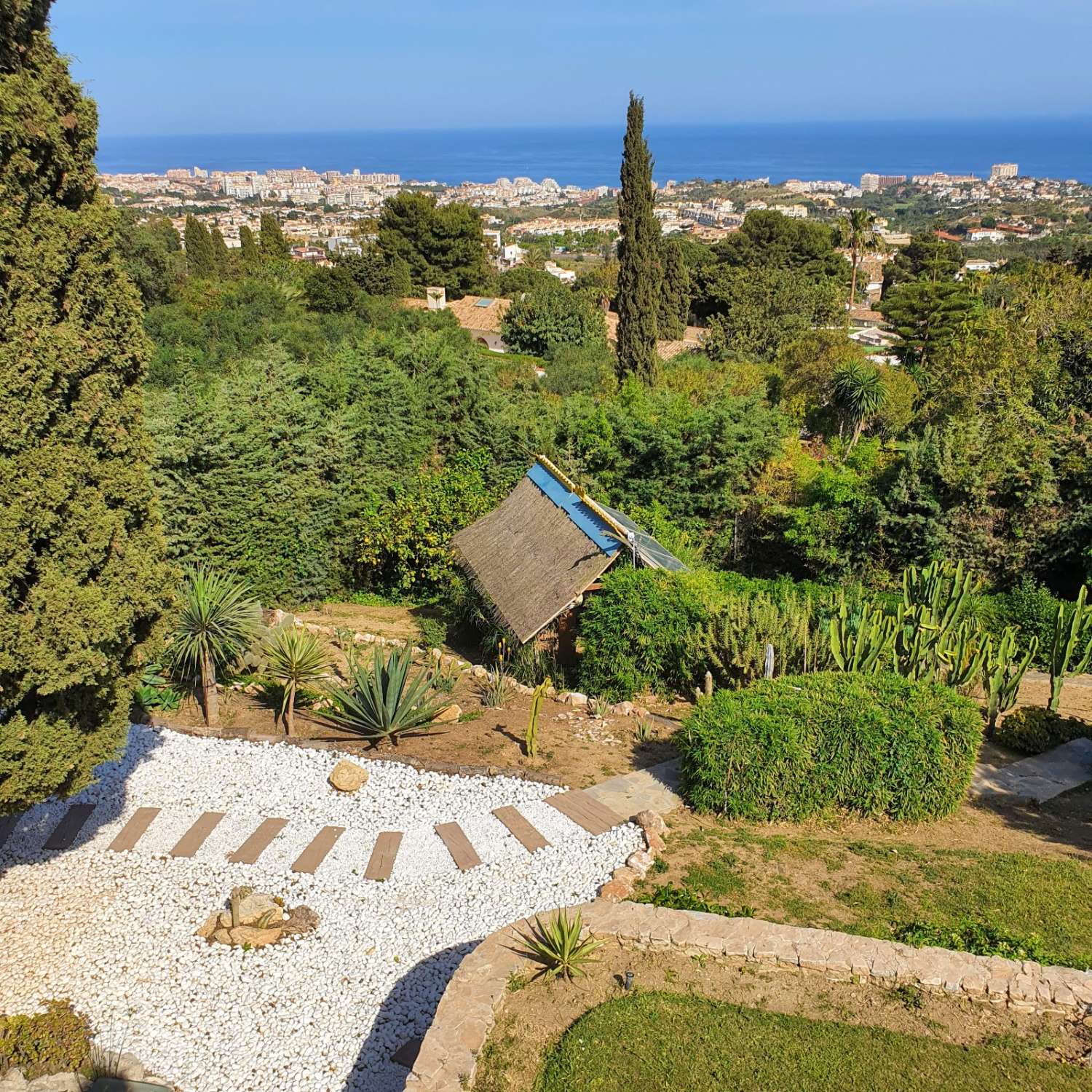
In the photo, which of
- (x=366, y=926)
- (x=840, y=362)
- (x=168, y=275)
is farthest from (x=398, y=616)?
(x=168, y=275)

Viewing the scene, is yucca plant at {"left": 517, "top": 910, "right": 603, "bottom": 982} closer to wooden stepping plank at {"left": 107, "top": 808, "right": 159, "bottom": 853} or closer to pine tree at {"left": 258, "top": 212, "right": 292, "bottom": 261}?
wooden stepping plank at {"left": 107, "top": 808, "right": 159, "bottom": 853}

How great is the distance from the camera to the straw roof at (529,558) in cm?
1197

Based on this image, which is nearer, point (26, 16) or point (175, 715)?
point (26, 16)

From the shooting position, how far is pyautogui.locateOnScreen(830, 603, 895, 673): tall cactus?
10266 millimetres

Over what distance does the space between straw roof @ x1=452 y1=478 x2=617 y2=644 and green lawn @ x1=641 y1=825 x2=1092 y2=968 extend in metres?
4.38

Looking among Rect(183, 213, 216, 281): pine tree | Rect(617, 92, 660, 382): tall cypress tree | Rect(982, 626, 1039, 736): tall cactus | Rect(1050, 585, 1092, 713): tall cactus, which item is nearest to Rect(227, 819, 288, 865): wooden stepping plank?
Rect(982, 626, 1039, 736): tall cactus

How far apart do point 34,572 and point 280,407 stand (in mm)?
8916

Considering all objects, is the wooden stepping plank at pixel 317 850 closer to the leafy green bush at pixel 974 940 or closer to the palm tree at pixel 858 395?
the leafy green bush at pixel 974 940

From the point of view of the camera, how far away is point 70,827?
828 centimetres

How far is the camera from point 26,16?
5.70 meters

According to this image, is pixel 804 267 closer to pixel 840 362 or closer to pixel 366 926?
pixel 840 362

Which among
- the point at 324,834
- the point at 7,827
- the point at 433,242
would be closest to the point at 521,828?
the point at 324,834

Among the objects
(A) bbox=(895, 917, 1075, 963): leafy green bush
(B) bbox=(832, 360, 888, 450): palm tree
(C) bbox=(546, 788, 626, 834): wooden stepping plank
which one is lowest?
(C) bbox=(546, 788, 626, 834): wooden stepping plank

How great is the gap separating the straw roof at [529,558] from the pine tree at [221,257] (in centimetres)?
4008
